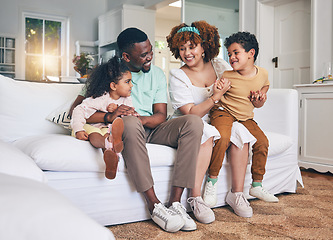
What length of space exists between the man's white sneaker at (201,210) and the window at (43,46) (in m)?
6.58

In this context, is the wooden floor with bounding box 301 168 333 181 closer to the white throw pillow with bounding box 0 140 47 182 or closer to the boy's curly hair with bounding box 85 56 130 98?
the boy's curly hair with bounding box 85 56 130 98

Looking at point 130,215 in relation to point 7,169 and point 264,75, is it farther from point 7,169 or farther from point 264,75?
point 264,75

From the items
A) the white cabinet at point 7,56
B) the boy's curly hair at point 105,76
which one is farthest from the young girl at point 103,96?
the white cabinet at point 7,56

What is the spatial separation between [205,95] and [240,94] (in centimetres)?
21

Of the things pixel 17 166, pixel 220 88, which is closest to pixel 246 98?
pixel 220 88

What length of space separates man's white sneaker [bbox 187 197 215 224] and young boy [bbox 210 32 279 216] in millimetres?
412

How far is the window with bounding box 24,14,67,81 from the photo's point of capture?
25.3ft

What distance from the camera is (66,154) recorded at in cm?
163

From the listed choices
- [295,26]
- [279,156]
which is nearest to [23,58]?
[295,26]

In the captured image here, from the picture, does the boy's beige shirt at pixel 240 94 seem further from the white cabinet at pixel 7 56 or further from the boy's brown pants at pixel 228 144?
the white cabinet at pixel 7 56

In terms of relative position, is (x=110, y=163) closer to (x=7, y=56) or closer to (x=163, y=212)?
(x=163, y=212)

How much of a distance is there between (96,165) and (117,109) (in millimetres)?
324

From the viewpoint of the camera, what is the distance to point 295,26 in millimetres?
4410

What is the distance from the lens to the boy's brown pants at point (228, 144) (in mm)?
1949
